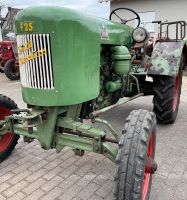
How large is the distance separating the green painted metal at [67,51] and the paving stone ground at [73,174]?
913mm

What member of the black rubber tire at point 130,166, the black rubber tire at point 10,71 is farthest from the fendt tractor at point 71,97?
the black rubber tire at point 10,71

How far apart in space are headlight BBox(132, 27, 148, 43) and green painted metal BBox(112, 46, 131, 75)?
0.68 metres

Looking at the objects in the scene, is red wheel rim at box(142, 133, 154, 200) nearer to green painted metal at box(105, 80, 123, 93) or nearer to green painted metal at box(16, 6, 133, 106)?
green painted metal at box(16, 6, 133, 106)

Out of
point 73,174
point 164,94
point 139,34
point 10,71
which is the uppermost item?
point 139,34

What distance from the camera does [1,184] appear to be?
2844 mm

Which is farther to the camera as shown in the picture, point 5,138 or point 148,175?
point 5,138

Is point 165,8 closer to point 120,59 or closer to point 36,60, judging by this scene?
point 120,59

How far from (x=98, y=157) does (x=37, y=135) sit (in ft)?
3.30

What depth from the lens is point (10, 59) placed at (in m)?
10.2

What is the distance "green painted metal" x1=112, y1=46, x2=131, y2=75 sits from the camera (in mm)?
3387

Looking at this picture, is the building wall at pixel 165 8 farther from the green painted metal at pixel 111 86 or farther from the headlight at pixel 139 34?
the green painted metal at pixel 111 86

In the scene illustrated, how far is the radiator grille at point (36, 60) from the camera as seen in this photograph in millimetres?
2270

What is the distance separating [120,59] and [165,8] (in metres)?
12.4

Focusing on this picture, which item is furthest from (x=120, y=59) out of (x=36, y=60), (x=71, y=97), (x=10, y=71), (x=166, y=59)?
(x=10, y=71)
